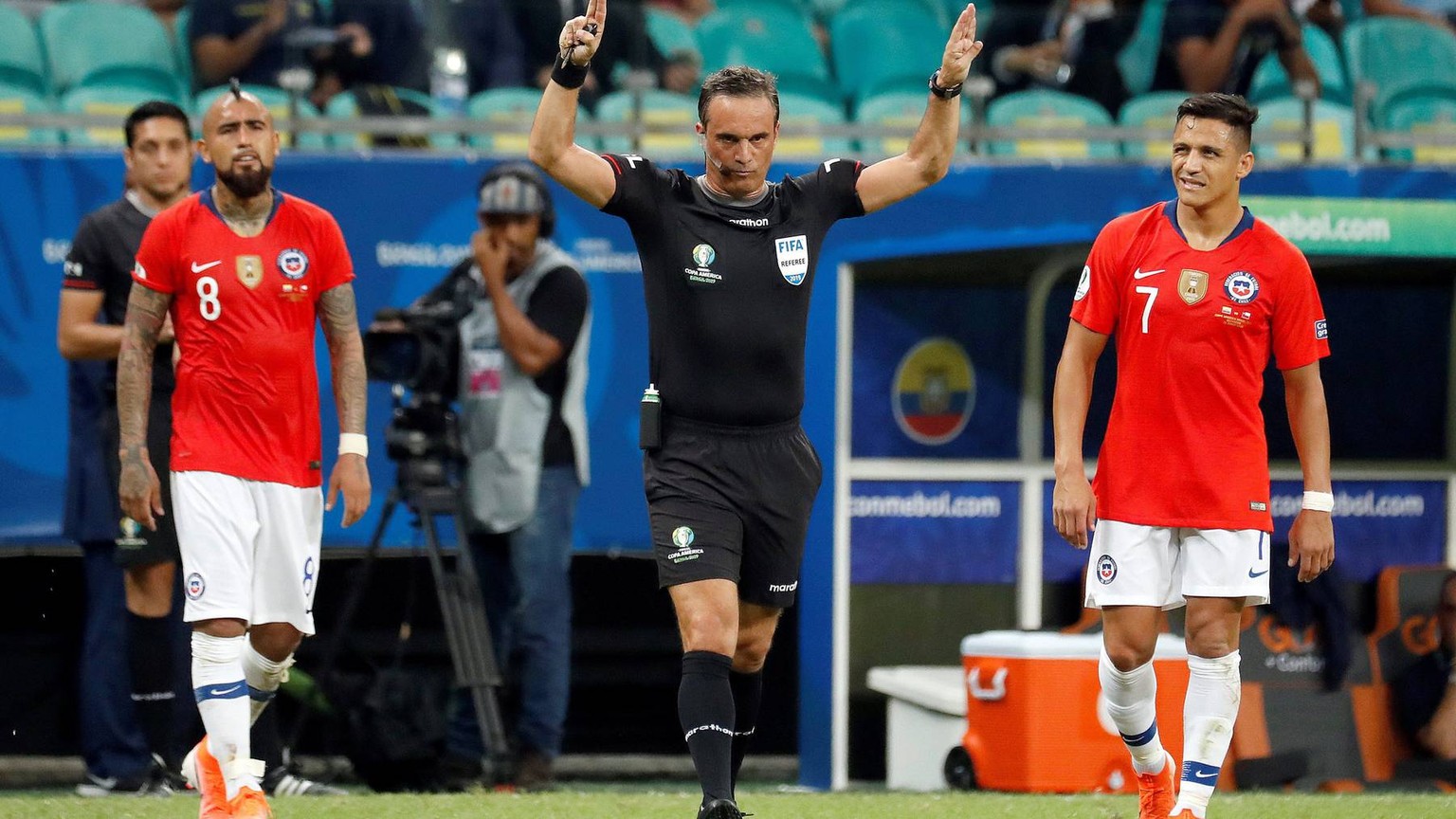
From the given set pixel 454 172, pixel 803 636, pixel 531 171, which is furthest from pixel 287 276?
pixel 803 636

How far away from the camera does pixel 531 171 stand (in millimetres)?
7363

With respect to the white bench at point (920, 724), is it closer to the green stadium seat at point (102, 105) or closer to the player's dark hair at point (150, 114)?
the player's dark hair at point (150, 114)

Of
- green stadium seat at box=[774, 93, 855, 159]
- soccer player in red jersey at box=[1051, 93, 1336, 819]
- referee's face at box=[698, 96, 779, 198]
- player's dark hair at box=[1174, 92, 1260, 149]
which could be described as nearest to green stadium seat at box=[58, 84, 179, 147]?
green stadium seat at box=[774, 93, 855, 159]

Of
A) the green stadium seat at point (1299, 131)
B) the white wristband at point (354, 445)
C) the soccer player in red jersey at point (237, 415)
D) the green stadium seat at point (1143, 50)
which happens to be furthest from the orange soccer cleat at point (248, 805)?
the green stadium seat at point (1299, 131)

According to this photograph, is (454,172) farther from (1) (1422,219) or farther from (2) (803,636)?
(1) (1422,219)

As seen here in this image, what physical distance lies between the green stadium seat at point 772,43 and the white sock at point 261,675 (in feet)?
13.5

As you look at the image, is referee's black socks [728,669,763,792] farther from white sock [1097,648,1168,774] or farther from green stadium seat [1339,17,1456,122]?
green stadium seat [1339,17,1456,122]

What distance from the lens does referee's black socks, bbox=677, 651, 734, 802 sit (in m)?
4.45

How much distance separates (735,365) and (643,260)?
1.17 ft

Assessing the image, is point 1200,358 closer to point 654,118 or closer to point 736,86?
point 736,86

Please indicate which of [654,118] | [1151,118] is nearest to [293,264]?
Result: [654,118]

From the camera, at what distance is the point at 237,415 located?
5090 millimetres

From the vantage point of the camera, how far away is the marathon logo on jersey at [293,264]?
17.1 feet

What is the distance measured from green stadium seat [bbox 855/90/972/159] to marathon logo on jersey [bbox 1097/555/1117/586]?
3922mm
